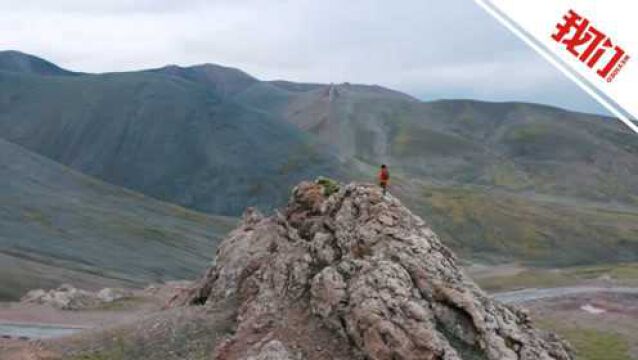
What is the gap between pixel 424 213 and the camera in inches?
5689

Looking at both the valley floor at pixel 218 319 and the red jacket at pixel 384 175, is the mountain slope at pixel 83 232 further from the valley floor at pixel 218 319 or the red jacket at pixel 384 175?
Answer: the red jacket at pixel 384 175

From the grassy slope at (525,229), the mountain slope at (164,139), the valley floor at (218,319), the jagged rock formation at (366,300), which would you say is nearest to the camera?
the jagged rock formation at (366,300)

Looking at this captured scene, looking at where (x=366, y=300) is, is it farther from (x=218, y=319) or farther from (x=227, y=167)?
(x=227, y=167)

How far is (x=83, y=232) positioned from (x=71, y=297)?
3891 centimetres

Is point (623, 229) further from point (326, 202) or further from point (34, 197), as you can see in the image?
point (326, 202)

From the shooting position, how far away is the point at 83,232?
355 ft

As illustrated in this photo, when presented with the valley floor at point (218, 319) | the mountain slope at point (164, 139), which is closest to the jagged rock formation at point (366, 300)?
the valley floor at point (218, 319)

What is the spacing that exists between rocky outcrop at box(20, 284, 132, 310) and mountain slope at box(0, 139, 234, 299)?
397 cm

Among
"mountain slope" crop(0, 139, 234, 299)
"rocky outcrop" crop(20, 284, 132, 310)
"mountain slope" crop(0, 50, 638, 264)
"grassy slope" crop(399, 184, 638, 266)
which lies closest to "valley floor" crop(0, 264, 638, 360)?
"rocky outcrop" crop(20, 284, 132, 310)

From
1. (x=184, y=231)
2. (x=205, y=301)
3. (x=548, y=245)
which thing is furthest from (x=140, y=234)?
(x=205, y=301)

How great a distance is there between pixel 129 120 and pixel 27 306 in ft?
375

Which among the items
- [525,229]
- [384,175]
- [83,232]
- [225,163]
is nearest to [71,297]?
[83,232]

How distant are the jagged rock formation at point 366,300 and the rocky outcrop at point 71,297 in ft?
131

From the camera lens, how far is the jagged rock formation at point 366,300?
87.7ft
